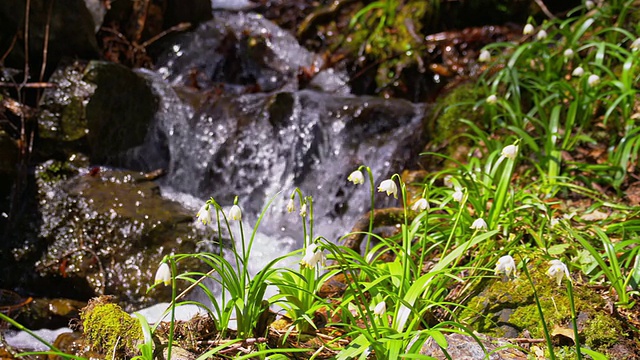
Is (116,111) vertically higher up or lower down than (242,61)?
lower down

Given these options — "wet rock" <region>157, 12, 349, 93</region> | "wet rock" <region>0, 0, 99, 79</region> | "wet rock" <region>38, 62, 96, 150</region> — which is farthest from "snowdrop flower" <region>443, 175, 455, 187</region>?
"wet rock" <region>0, 0, 99, 79</region>

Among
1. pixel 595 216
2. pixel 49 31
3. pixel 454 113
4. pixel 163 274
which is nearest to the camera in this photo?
pixel 163 274

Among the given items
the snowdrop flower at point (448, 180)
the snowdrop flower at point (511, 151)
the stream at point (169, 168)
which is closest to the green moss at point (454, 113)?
the stream at point (169, 168)

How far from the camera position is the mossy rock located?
2330 millimetres

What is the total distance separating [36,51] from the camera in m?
5.22

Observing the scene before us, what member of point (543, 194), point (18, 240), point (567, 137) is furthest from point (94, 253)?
point (567, 137)

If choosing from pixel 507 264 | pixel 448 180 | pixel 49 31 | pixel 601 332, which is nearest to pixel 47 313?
pixel 49 31

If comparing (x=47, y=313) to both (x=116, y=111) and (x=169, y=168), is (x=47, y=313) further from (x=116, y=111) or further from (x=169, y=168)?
(x=116, y=111)

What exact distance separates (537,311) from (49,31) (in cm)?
504

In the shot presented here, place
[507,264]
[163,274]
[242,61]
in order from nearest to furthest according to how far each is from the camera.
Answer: [163,274] → [507,264] → [242,61]

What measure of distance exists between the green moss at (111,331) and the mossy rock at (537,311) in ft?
4.68

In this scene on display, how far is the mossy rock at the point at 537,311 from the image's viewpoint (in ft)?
7.64

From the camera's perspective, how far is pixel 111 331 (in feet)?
7.31

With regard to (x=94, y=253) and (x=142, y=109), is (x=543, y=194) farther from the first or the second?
(x=142, y=109)
